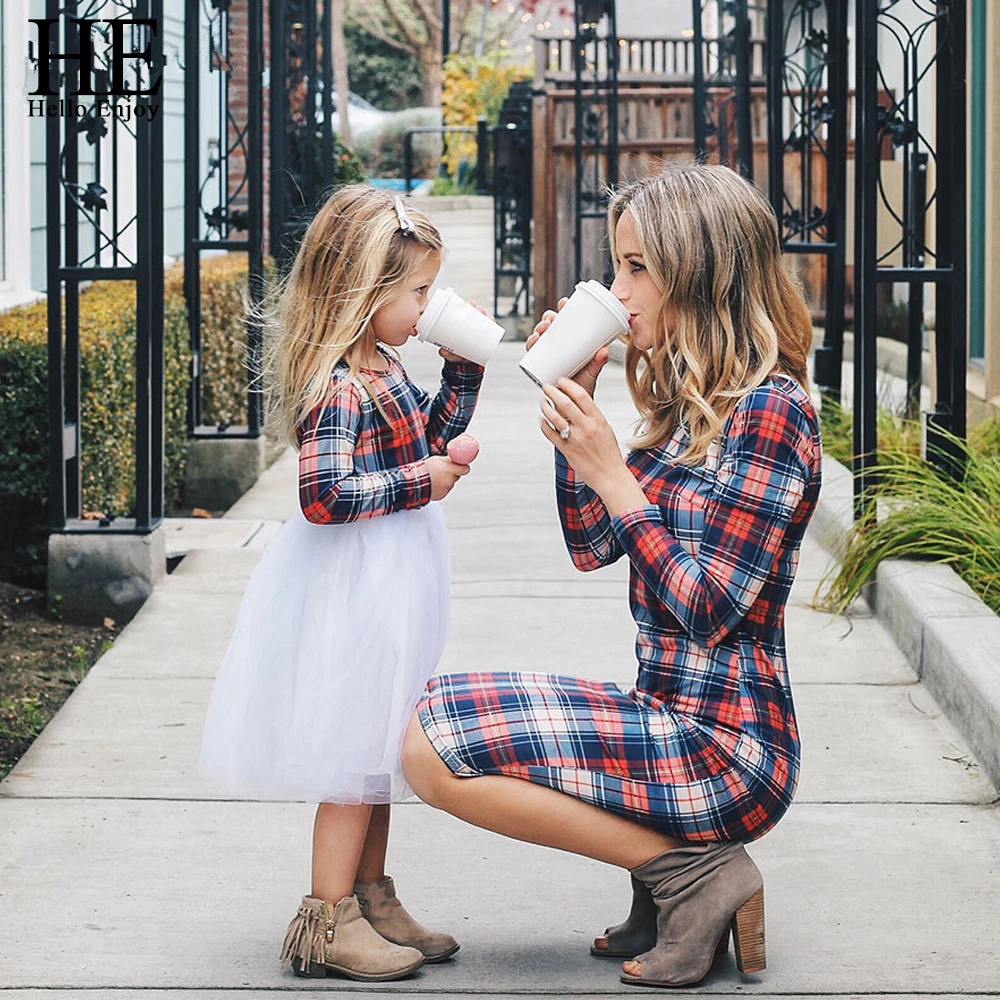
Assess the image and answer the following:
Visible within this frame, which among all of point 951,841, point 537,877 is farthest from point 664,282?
point 951,841

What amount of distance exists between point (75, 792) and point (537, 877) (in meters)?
1.28

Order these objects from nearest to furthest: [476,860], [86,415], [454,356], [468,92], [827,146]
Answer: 1. [454,356]
2. [476,860]
3. [86,415]
4. [827,146]
5. [468,92]

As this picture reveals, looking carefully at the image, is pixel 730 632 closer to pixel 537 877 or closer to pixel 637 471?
pixel 637 471

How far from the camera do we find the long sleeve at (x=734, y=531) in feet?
10.1

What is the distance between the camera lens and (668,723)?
3.21 metres

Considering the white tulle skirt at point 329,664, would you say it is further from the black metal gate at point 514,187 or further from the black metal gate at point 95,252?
the black metal gate at point 514,187

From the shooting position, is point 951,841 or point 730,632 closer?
point 730,632

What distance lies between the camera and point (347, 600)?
3.33 meters

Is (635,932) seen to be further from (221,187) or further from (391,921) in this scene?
(221,187)

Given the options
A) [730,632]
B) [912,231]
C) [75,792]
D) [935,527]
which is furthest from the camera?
[912,231]

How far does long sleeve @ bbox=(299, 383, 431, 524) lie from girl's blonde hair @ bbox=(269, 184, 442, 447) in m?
0.04

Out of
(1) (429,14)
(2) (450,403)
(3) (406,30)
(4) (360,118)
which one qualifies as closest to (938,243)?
(2) (450,403)

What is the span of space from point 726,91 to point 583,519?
13.5 meters

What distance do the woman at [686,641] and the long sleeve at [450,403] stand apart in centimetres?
42
